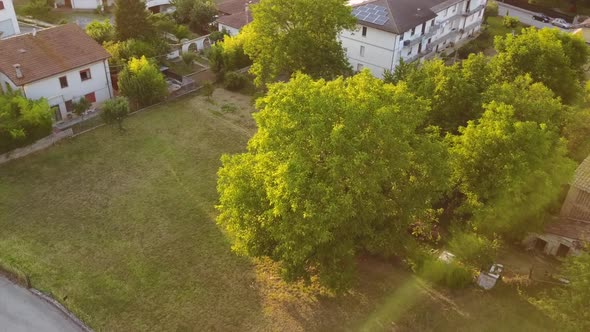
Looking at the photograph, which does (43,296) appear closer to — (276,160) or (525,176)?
(276,160)

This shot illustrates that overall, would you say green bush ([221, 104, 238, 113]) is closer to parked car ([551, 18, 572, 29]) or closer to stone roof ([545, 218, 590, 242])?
stone roof ([545, 218, 590, 242])

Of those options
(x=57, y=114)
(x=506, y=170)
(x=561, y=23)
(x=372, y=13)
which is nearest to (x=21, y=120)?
(x=57, y=114)

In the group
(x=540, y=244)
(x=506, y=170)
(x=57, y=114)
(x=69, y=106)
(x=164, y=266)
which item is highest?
A: (x=506, y=170)

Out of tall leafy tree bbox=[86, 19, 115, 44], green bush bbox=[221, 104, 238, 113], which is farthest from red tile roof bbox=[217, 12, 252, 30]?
green bush bbox=[221, 104, 238, 113]

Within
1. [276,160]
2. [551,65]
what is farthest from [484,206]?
[551,65]

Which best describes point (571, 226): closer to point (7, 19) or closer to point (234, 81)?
point (234, 81)

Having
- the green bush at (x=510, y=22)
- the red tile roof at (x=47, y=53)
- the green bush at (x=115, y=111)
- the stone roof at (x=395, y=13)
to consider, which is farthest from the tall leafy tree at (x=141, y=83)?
the green bush at (x=510, y=22)

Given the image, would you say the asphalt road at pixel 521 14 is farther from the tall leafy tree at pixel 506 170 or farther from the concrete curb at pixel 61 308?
the concrete curb at pixel 61 308
